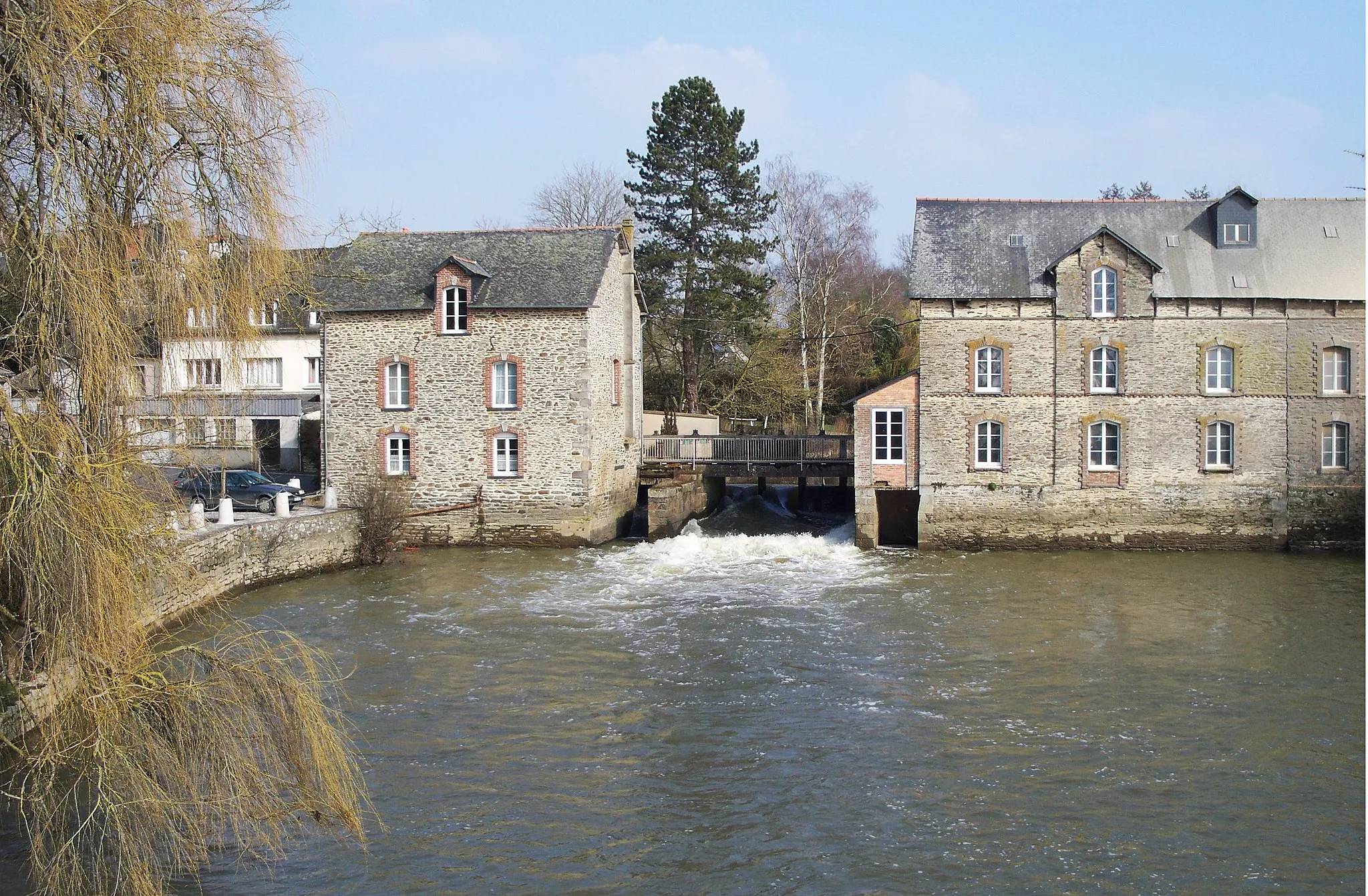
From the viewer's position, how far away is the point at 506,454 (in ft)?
89.8

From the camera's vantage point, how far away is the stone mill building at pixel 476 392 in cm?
2702

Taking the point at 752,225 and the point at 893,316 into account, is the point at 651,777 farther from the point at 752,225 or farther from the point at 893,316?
the point at 893,316

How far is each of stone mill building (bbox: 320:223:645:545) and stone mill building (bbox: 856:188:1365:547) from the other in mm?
7589

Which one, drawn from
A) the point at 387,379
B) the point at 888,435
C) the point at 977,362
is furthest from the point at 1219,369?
the point at 387,379

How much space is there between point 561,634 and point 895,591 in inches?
279

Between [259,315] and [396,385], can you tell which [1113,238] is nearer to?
[396,385]

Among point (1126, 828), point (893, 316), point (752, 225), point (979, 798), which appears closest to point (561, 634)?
point (979, 798)

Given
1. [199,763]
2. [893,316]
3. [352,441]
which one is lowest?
[199,763]

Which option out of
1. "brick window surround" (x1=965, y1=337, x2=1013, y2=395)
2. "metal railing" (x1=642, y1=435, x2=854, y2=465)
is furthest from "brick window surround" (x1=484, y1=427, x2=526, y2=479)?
"brick window surround" (x1=965, y1=337, x2=1013, y2=395)

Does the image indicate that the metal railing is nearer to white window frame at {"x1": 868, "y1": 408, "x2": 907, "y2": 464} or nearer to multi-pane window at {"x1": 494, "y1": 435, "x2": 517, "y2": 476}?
white window frame at {"x1": 868, "y1": 408, "x2": 907, "y2": 464}

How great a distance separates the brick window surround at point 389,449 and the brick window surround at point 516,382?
2.11 metres

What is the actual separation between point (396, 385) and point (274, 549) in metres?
7.14

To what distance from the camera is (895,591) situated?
69.1ft

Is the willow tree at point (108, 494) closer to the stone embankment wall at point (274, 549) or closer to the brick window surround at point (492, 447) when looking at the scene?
the stone embankment wall at point (274, 549)
